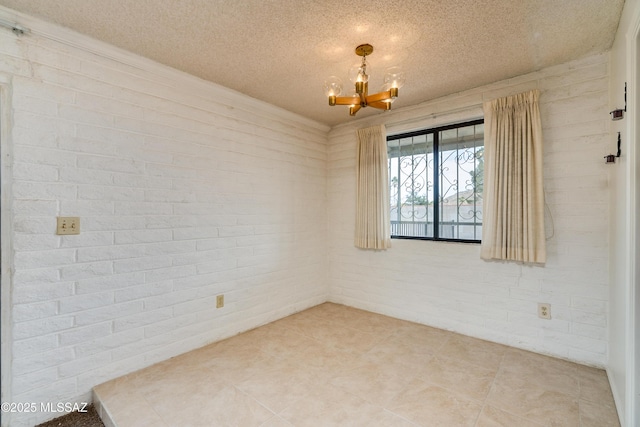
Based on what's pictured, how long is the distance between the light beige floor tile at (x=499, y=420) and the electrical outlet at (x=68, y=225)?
2788 millimetres

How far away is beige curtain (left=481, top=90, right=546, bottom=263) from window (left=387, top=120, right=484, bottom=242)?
0.22 meters

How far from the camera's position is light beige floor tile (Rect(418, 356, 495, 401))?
1.97 m

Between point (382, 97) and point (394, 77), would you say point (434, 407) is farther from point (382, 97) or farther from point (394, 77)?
point (394, 77)

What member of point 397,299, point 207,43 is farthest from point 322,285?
→ point 207,43

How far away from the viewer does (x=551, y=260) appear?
243 centimetres

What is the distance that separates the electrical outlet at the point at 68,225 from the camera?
74.2 inches

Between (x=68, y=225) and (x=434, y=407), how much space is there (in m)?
2.64

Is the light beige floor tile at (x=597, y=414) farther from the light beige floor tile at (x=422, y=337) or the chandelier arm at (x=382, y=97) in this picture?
the chandelier arm at (x=382, y=97)

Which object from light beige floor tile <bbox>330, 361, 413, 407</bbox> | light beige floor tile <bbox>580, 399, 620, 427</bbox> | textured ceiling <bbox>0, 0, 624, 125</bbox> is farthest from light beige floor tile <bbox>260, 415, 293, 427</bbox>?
textured ceiling <bbox>0, 0, 624, 125</bbox>

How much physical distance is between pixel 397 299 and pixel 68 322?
2.95m

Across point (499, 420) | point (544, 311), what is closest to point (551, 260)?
point (544, 311)

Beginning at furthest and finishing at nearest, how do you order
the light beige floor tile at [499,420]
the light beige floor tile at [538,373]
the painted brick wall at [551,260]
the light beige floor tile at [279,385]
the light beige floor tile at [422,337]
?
the light beige floor tile at [422,337] < the painted brick wall at [551,260] < the light beige floor tile at [538,373] < the light beige floor tile at [279,385] < the light beige floor tile at [499,420]

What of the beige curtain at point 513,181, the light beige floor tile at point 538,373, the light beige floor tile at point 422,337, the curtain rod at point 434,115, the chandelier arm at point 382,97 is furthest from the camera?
the curtain rod at point 434,115

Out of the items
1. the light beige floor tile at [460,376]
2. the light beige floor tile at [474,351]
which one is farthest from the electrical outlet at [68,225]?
the light beige floor tile at [474,351]
